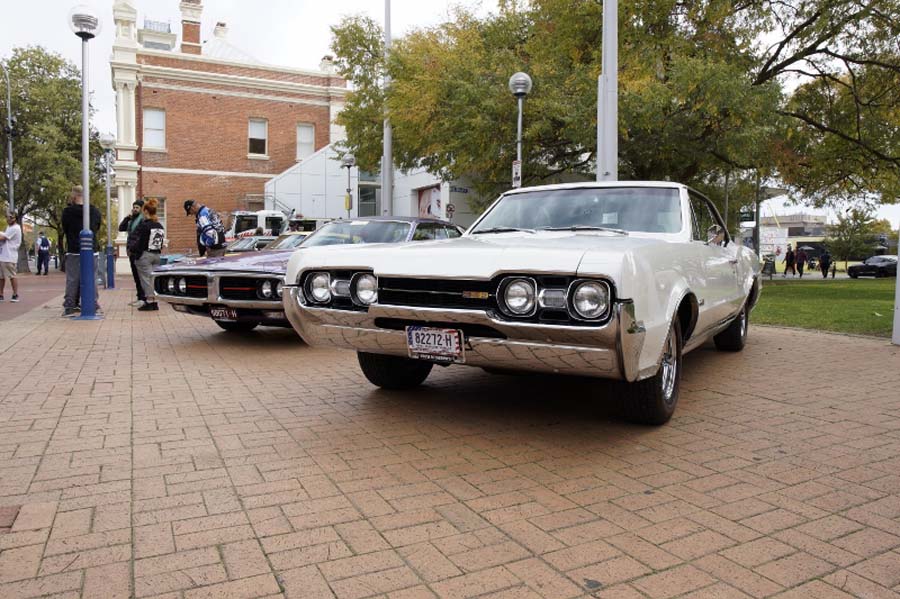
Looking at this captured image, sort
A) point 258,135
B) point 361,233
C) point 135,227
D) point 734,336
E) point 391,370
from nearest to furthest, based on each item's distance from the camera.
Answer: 1. point 391,370
2. point 734,336
3. point 361,233
4. point 135,227
5. point 258,135

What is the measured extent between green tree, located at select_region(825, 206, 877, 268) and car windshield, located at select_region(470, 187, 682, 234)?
5759 centimetres

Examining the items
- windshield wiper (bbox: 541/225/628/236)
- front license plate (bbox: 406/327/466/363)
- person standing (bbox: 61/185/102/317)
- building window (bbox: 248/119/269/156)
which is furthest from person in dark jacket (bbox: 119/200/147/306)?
building window (bbox: 248/119/269/156)

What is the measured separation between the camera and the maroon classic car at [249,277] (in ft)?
23.6

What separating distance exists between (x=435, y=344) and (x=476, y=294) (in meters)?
0.38

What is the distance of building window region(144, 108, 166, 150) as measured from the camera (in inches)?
1214

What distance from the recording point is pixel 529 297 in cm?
355

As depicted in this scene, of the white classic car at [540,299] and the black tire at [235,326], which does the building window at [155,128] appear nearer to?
the black tire at [235,326]

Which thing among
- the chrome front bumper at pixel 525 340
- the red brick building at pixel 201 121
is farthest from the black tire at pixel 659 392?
the red brick building at pixel 201 121

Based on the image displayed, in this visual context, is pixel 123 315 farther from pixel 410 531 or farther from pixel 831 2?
pixel 831 2

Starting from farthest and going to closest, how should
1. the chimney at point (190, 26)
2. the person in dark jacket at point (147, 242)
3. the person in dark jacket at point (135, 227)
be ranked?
1. the chimney at point (190, 26)
2. the person in dark jacket at point (135, 227)
3. the person in dark jacket at point (147, 242)

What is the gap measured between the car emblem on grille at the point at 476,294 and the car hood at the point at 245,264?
12.1ft

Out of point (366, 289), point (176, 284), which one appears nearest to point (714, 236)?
point (366, 289)

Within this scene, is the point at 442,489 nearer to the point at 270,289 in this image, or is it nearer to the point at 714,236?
the point at 714,236

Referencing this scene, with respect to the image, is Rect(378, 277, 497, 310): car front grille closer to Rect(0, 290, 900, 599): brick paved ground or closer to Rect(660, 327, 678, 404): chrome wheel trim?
Rect(0, 290, 900, 599): brick paved ground
